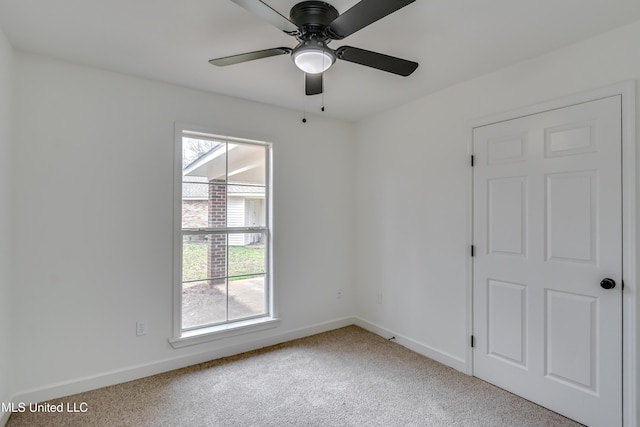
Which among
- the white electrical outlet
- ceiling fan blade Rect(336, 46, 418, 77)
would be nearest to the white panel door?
ceiling fan blade Rect(336, 46, 418, 77)

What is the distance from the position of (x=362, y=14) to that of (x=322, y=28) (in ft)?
1.03

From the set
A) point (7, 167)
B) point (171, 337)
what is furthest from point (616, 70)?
point (7, 167)

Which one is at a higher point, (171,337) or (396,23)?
(396,23)

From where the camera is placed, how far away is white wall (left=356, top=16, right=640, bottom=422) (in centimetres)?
210

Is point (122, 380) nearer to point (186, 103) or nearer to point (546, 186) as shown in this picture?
point (186, 103)

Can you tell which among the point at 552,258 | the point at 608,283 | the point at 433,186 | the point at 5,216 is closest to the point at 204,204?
the point at 5,216

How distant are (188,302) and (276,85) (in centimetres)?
210

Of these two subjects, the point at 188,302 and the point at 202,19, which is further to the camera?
the point at 188,302

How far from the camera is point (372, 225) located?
3.67 m

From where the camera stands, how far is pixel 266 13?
1.41 metres

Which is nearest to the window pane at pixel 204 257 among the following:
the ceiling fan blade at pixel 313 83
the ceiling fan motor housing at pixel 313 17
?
the ceiling fan blade at pixel 313 83

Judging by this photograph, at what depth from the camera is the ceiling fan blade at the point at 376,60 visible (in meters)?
1.72

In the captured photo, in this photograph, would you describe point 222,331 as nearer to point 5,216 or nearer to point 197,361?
point 197,361

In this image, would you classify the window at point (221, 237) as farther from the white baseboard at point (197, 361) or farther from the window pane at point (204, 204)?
the white baseboard at point (197, 361)
